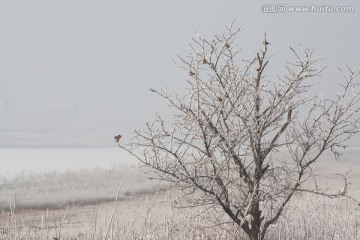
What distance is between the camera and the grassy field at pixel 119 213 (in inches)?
292

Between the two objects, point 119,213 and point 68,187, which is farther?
point 68,187

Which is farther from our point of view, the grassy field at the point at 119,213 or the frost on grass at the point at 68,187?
the frost on grass at the point at 68,187

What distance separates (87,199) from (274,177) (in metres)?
10.5

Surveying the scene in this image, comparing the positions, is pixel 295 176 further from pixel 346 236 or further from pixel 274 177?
pixel 346 236

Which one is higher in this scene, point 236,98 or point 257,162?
point 236,98

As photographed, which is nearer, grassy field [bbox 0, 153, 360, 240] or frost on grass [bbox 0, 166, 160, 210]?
grassy field [bbox 0, 153, 360, 240]

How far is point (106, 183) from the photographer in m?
19.2

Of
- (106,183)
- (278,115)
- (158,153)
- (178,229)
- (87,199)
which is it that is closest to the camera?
(158,153)

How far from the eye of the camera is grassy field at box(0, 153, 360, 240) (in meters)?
7.41

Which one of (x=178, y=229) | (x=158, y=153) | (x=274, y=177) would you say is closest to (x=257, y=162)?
(x=274, y=177)

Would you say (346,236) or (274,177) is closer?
(274,177)

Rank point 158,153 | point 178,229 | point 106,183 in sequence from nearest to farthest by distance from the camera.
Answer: point 158,153 < point 178,229 < point 106,183

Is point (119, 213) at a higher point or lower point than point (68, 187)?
lower

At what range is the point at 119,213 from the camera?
12.3m
